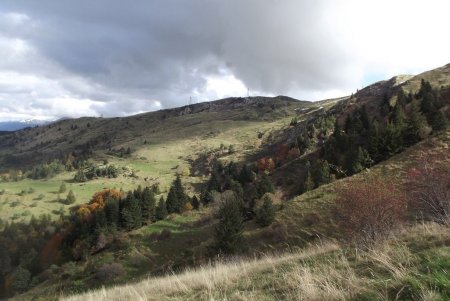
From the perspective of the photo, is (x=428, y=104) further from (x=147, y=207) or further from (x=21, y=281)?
(x=21, y=281)

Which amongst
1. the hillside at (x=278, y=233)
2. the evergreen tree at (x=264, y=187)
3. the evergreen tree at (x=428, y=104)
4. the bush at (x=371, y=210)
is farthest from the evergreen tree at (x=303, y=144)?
the bush at (x=371, y=210)

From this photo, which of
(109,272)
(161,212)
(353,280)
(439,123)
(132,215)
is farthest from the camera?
(161,212)

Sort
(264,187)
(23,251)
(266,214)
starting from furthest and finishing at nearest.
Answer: (23,251)
(264,187)
(266,214)

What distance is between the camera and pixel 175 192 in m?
102

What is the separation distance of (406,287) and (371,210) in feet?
39.2

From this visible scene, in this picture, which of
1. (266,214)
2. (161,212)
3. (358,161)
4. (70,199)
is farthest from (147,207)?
(70,199)

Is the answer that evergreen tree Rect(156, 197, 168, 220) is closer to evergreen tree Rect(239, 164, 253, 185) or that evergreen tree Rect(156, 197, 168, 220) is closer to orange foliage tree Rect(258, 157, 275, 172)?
evergreen tree Rect(239, 164, 253, 185)

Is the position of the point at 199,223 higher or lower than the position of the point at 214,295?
lower

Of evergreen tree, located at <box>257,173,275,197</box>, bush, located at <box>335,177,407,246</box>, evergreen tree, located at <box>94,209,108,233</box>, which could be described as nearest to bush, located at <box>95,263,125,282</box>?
evergreen tree, located at <box>257,173,275,197</box>

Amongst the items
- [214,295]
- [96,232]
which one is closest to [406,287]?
[214,295]

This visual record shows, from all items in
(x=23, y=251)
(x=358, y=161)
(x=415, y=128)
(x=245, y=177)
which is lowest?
(x=23, y=251)

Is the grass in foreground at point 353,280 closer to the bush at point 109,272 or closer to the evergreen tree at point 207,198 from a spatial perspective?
the bush at point 109,272

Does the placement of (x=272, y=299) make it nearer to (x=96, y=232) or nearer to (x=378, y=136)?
(x=378, y=136)

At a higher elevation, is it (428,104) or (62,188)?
(428,104)
